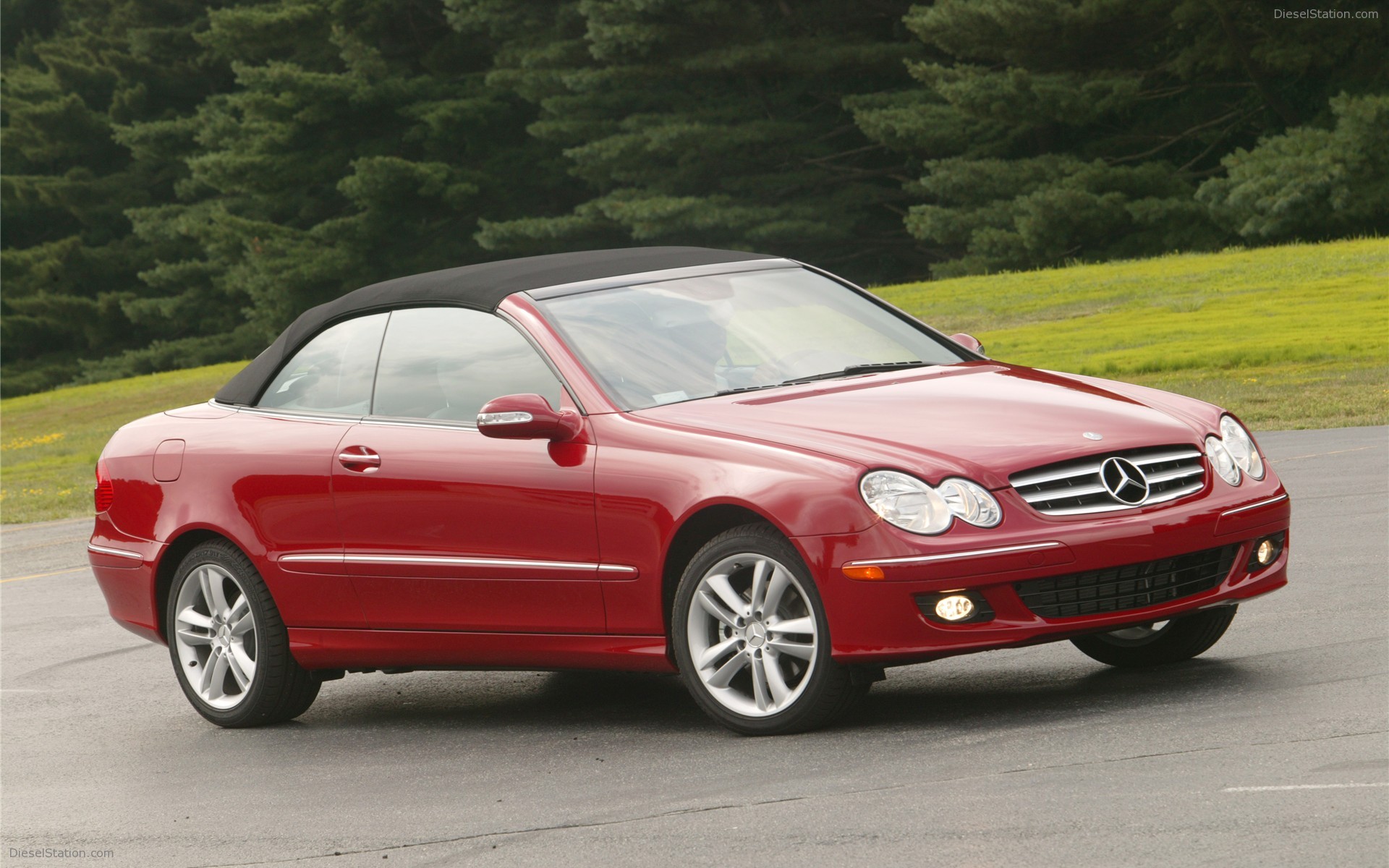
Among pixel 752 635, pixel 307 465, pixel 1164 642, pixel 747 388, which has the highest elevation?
pixel 747 388

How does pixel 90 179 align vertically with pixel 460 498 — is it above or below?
below

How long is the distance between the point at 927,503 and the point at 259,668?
3.10 m

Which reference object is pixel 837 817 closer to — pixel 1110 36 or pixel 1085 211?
pixel 1085 211

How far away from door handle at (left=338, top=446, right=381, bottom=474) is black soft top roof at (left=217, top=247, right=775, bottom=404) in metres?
0.58

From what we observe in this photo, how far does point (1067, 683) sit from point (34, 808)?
141 inches

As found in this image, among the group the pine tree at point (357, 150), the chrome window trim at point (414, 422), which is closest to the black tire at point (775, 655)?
the chrome window trim at point (414, 422)

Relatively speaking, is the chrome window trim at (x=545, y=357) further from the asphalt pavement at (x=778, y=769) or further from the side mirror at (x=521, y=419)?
the asphalt pavement at (x=778, y=769)

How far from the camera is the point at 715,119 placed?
165 feet

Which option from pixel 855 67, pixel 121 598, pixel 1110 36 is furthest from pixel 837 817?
pixel 855 67

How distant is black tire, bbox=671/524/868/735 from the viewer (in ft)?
19.6

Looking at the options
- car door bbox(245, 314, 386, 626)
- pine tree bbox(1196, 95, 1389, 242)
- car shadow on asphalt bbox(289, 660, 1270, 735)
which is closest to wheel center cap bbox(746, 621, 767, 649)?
car shadow on asphalt bbox(289, 660, 1270, 735)

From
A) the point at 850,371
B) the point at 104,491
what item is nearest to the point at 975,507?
the point at 850,371

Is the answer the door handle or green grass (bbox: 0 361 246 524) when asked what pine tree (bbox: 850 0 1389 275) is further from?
the door handle

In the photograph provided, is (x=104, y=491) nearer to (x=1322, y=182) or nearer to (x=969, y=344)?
(x=969, y=344)
